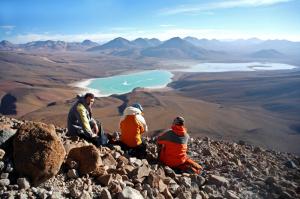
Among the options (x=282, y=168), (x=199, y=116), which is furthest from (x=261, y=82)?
(x=282, y=168)

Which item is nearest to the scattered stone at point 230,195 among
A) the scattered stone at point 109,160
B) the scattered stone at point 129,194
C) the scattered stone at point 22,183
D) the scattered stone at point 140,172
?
the scattered stone at point 140,172

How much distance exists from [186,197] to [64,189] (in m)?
1.92

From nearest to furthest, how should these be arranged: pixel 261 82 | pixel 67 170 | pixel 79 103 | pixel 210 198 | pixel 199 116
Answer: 1. pixel 67 170
2. pixel 210 198
3. pixel 79 103
4. pixel 199 116
5. pixel 261 82

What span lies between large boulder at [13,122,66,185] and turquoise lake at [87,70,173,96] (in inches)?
3598

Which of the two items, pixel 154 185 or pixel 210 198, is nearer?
pixel 154 185

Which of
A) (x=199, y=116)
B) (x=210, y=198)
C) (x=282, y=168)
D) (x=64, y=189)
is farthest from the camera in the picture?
(x=199, y=116)

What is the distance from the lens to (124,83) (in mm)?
121375

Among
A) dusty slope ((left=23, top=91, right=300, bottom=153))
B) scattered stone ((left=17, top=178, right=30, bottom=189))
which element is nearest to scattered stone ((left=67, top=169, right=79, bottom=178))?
scattered stone ((left=17, top=178, right=30, bottom=189))

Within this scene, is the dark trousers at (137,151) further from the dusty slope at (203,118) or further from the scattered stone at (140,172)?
the dusty slope at (203,118)

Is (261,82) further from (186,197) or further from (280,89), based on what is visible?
(186,197)

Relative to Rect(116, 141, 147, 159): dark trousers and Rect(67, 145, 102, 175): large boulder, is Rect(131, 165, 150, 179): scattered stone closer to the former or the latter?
Rect(67, 145, 102, 175): large boulder

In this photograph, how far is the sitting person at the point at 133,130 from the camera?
7.45m

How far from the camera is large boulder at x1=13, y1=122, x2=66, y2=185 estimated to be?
471 cm

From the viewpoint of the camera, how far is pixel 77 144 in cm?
646
